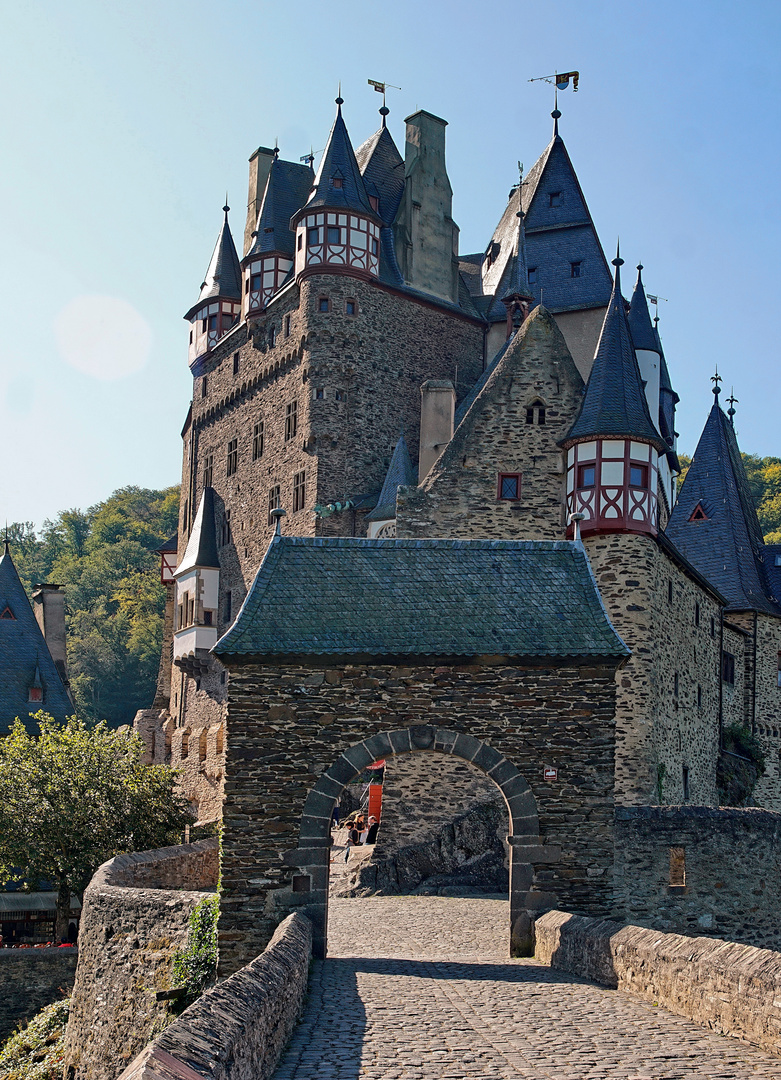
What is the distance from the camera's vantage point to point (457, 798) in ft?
88.4

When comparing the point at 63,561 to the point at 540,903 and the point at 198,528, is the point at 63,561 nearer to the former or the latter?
the point at 198,528

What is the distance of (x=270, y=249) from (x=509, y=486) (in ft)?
72.5

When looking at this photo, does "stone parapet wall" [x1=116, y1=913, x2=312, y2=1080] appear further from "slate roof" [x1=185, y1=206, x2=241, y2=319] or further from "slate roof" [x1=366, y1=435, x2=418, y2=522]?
"slate roof" [x1=185, y1=206, x2=241, y2=319]

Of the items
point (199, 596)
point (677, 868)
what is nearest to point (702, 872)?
point (677, 868)

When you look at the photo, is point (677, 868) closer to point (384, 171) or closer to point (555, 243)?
point (555, 243)

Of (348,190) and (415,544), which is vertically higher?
(348,190)

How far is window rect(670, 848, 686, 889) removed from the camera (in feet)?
59.4

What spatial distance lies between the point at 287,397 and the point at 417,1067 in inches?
1482

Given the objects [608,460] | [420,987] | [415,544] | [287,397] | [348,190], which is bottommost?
[420,987]

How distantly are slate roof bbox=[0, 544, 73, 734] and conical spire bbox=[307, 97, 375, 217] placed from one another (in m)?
17.5

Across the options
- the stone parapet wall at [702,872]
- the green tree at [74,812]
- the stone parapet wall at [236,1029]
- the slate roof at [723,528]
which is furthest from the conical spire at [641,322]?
the stone parapet wall at [236,1029]

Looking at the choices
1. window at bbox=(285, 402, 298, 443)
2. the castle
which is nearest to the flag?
the castle

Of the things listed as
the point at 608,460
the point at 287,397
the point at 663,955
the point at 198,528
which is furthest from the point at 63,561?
the point at 663,955

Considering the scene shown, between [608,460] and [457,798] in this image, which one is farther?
[608,460]
